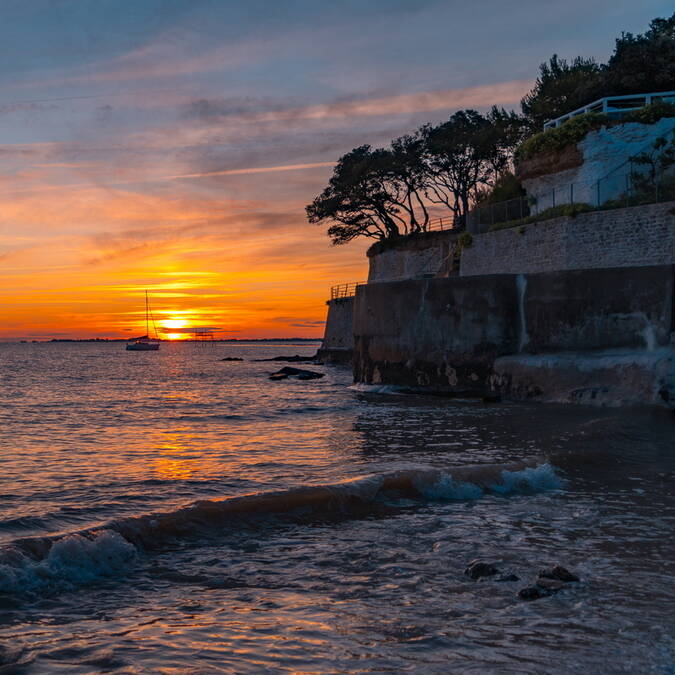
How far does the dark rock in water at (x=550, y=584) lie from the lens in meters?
5.33

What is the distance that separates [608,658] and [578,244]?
21658 mm

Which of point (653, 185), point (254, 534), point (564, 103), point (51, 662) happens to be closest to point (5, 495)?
point (254, 534)

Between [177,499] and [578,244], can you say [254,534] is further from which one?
[578,244]

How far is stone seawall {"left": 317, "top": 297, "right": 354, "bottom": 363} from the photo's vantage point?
55.2 metres

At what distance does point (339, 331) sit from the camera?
190 ft

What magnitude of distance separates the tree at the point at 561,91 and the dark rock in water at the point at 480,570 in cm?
3413

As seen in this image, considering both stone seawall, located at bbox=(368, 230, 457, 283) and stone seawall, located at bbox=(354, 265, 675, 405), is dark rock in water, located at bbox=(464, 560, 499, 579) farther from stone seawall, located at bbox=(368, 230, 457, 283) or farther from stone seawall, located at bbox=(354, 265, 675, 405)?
stone seawall, located at bbox=(368, 230, 457, 283)

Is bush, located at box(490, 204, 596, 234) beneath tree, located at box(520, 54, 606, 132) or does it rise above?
beneath

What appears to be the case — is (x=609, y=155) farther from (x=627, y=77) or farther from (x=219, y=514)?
(x=219, y=514)

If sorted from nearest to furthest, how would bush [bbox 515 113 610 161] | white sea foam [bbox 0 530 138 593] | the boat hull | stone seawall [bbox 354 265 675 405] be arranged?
1. white sea foam [bbox 0 530 138 593]
2. stone seawall [bbox 354 265 675 405]
3. bush [bbox 515 113 610 161]
4. the boat hull

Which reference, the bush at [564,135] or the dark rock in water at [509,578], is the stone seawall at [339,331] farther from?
the dark rock in water at [509,578]

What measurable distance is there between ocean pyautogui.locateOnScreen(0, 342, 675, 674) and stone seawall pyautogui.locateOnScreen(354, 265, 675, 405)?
4.41m

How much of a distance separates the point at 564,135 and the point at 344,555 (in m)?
25.7

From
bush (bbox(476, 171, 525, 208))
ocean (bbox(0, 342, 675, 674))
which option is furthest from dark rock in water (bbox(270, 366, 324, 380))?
ocean (bbox(0, 342, 675, 674))
